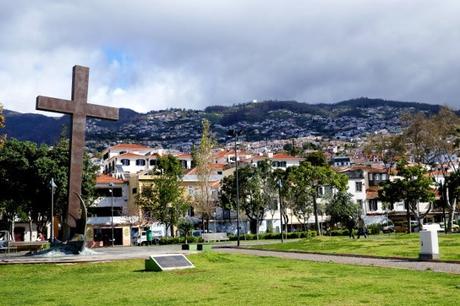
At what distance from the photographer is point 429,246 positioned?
2197cm

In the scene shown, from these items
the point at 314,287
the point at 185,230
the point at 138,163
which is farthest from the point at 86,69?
the point at 138,163

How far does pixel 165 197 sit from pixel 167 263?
140ft

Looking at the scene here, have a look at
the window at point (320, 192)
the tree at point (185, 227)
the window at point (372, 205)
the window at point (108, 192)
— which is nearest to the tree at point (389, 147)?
the window at point (372, 205)

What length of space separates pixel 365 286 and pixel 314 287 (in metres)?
1.21

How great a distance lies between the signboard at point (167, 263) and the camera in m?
19.0

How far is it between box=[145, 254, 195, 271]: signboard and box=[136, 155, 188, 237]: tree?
41864mm

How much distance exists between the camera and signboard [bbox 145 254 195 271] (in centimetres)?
1903

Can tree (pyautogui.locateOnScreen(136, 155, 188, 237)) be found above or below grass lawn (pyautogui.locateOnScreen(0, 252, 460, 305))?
above

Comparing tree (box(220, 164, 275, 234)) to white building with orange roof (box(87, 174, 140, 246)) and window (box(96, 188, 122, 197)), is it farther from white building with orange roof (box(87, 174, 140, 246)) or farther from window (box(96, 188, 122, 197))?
window (box(96, 188, 122, 197))

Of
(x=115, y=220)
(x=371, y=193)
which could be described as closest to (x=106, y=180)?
(x=115, y=220)

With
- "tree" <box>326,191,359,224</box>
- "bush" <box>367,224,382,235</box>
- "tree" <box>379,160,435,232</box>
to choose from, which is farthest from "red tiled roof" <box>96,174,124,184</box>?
"tree" <box>379,160,435,232</box>

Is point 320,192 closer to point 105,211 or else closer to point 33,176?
point 105,211

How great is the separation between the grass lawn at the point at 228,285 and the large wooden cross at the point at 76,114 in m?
3.90

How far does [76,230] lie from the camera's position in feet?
80.9
